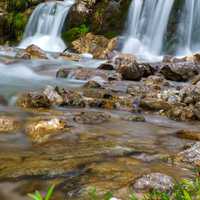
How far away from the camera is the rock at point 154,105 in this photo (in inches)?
384

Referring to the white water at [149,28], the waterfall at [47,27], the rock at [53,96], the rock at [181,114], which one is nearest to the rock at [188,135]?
the rock at [181,114]

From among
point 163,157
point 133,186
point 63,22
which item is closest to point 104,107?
point 163,157

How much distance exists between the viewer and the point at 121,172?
4340 mm

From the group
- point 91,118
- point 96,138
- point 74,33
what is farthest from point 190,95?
point 74,33

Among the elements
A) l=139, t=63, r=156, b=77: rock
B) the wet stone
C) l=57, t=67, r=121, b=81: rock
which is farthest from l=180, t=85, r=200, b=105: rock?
l=139, t=63, r=156, b=77: rock

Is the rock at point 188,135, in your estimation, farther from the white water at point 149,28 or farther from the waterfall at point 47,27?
the waterfall at point 47,27

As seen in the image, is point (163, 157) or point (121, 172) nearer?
point (121, 172)

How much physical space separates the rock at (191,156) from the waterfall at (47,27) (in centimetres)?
2232

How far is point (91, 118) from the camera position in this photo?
7746 mm

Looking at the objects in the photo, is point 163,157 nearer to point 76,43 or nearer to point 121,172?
point 121,172

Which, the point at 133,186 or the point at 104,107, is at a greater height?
the point at 133,186

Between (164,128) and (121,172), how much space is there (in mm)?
3496

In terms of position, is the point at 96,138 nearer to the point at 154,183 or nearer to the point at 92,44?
the point at 154,183

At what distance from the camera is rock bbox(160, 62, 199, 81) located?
599 inches
